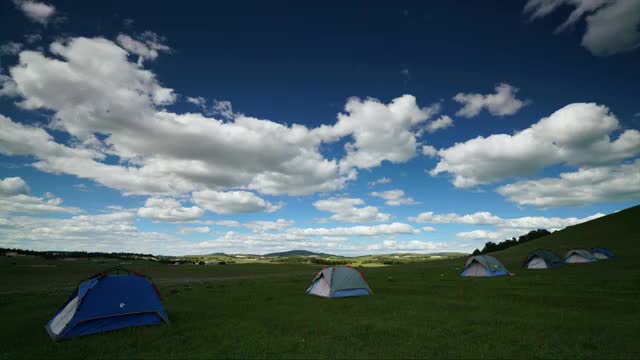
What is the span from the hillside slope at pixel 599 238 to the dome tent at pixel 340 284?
4690 centimetres

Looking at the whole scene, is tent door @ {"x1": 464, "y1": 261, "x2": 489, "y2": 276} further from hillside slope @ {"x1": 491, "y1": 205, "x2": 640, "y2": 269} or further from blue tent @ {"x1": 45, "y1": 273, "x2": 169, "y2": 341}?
blue tent @ {"x1": 45, "y1": 273, "x2": 169, "y2": 341}

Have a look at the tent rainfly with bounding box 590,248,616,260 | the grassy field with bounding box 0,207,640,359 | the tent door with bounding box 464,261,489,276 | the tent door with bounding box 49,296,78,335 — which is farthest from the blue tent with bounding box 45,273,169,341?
the tent rainfly with bounding box 590,248,616,260

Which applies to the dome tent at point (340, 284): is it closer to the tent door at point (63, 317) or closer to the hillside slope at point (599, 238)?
the tent door at point (63, 317)

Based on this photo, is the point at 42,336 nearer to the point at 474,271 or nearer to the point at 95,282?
the point at 95,282

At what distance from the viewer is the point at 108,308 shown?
47.3ft

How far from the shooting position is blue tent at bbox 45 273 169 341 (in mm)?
13750

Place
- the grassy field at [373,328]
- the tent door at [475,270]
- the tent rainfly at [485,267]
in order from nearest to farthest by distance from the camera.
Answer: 1. the grassy field at [373,328]
2. the tent rainfly at [485,267]
3. the tent door at [475,270]

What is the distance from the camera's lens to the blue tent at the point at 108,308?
13.8m

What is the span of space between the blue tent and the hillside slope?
61021 millimetres

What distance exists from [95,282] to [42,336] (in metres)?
2.78

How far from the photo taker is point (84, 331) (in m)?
13.8

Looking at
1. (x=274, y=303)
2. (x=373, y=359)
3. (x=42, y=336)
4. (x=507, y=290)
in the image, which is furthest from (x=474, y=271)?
(x=42, y=336)

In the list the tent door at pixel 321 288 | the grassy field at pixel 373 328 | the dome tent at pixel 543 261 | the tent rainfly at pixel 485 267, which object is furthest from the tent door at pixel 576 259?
the tent door at pixel 321 288

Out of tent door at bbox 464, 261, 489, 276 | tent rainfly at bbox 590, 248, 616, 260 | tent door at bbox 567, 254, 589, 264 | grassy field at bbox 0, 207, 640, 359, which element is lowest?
grassy field at bbox 0, 207, 640, 359
